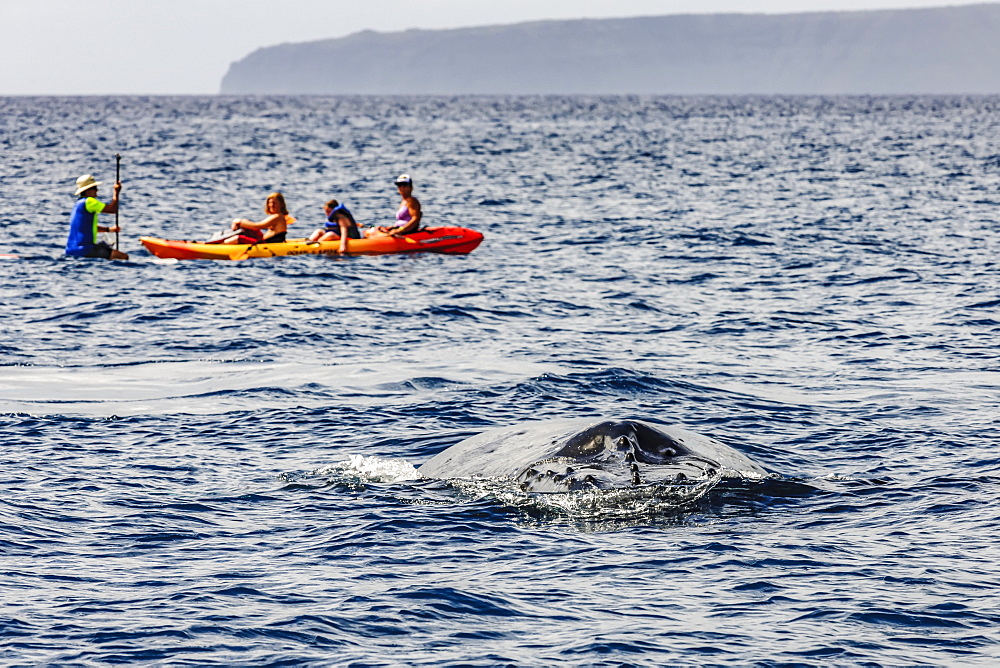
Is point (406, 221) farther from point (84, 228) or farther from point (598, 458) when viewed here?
point (598, 458)

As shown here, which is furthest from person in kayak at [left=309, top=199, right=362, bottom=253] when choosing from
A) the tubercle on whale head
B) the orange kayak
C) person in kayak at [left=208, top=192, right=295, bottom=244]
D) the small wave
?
the tubercle on whale head

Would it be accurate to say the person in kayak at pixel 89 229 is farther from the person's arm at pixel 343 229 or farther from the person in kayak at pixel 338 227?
the person's arm at pixel 343 229

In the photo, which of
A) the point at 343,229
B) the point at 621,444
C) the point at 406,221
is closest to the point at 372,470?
the point at 621,444

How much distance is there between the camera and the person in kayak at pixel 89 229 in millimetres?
23234

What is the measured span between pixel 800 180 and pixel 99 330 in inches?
1226

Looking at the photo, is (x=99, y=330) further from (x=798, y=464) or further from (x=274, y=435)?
(x=798, y=464)

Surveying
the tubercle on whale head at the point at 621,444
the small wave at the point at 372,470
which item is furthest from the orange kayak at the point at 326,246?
the tubercle on whale head at the point at 621,444

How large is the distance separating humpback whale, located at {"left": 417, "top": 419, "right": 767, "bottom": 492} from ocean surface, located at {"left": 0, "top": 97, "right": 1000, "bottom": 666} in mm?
186

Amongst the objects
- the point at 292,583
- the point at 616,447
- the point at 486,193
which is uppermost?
the point at 486,193

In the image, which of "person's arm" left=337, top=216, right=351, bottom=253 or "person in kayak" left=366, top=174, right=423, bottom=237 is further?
"person in kayak" left=366, top=174, right=423, bottom=237

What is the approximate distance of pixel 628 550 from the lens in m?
8.64

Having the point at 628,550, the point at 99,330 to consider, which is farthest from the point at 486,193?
the point at 628,550

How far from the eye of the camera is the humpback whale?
31.0 feet

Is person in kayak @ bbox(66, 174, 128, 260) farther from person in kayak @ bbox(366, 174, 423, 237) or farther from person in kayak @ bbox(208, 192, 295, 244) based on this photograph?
person in kayak @ bbox(366, 174, 423, 237)
